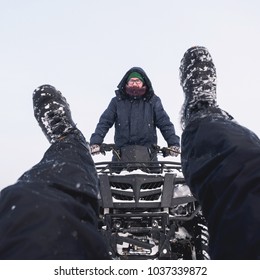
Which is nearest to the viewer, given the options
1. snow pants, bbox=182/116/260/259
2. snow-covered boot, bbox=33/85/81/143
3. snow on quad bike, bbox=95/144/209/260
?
snow pants, bbox=182/116/260/259

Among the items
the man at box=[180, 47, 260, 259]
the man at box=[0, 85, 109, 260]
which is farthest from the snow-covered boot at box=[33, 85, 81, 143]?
the man at box=[180, 47, 260, 259]

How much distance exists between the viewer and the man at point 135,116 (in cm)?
615

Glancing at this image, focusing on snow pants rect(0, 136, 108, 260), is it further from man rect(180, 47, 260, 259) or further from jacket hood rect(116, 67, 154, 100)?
jacket hood rect(116, 67, 154, 100)

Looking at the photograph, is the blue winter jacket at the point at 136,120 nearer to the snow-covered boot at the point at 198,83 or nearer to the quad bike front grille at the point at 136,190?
the snow-covered boot at the point at 198,83

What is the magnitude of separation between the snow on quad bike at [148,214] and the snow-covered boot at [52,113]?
78cm

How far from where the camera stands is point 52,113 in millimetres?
3625

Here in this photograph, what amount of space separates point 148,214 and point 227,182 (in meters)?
2.05

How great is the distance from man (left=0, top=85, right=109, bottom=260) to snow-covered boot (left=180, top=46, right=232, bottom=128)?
0.88 metres

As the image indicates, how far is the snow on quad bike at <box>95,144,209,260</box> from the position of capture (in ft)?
12.0

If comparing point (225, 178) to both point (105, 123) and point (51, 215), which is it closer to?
point (51, 215)

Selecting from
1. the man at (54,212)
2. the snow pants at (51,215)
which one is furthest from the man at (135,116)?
the snow pants at (51,215)
